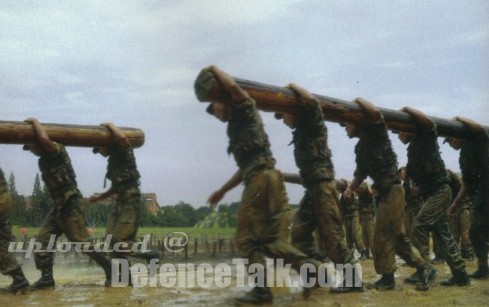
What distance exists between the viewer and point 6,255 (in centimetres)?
770

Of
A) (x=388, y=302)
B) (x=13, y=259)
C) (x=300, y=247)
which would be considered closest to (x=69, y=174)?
(x=13, y=259)

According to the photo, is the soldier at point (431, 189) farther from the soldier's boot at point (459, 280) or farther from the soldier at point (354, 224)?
the soldier at point (354, 224)

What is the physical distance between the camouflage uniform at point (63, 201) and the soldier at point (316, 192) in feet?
11.3

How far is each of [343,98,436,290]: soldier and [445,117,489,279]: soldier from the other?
159cm

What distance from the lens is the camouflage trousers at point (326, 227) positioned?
256 inches

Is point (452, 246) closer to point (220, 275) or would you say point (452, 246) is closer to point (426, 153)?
point (426, 153)

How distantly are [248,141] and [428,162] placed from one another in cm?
352

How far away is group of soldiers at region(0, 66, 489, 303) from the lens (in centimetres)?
532

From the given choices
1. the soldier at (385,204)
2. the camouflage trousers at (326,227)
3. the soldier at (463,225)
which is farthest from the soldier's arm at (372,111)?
the soldier at (463,225)

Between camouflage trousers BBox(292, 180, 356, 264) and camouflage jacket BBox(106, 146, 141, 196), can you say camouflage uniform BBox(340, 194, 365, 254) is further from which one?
camouflage trousers BBox(292, 180, 356, 264)

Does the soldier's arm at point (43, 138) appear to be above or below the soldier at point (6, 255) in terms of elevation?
above

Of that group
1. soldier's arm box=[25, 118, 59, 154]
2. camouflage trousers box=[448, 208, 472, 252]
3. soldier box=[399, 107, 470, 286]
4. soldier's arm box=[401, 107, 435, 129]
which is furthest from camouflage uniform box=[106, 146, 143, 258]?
camouflage trousers box=[448, 208, 472, 252]

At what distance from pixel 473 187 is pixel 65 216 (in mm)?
6429

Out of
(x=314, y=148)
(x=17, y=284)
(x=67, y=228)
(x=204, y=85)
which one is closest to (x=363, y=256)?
(x=314, y=148)
